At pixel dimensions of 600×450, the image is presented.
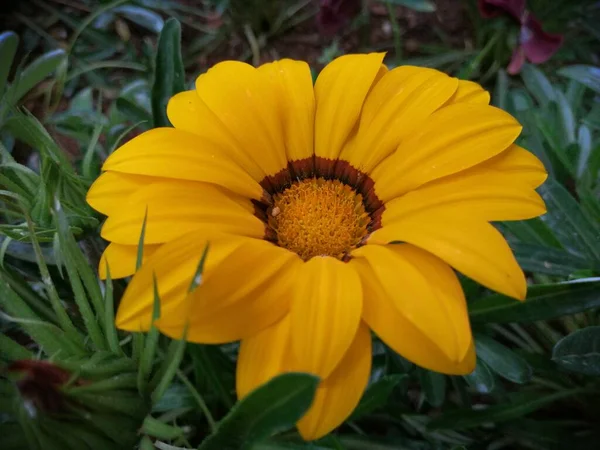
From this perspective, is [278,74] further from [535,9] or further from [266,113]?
[535,9]

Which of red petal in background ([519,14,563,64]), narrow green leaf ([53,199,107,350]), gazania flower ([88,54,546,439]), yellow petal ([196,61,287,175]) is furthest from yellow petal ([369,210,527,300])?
red petal in background ([519,14,563,64])

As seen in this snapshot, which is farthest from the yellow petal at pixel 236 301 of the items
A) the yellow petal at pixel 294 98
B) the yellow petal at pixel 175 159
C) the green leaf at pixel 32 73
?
the green leaf at pixel 32 73

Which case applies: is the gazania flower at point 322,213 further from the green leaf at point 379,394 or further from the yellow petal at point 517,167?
the green leaf at point 379,394

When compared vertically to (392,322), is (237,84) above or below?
above

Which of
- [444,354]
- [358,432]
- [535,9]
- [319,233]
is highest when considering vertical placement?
[535,9]

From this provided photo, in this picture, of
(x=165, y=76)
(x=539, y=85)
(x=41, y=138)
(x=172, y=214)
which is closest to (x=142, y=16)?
(x=165, y=76)

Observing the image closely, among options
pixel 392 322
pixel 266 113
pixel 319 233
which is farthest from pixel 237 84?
pixel 392 322
